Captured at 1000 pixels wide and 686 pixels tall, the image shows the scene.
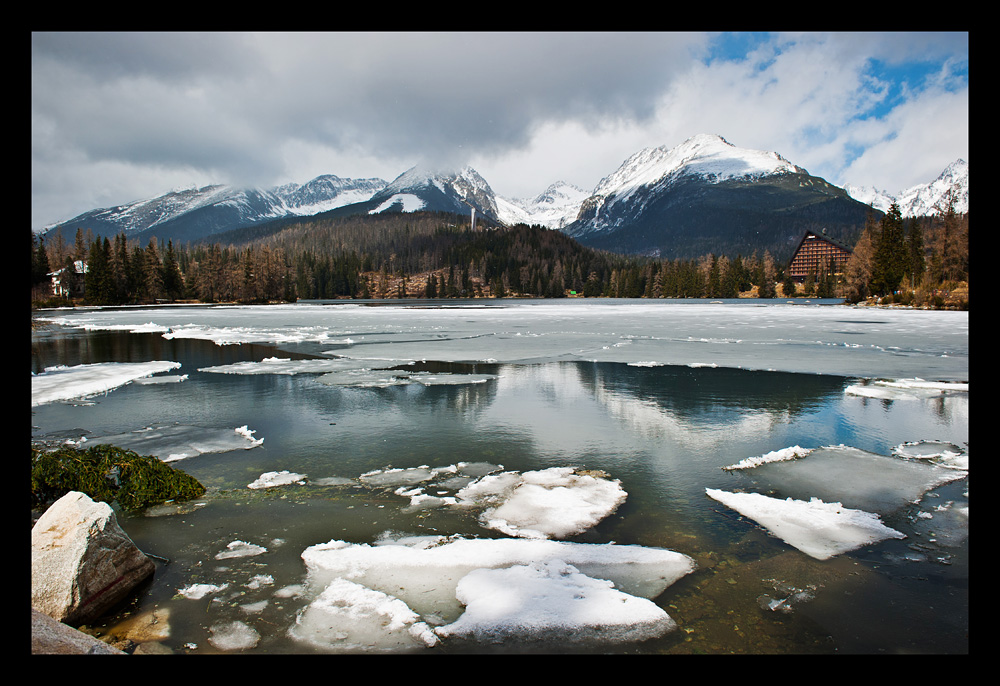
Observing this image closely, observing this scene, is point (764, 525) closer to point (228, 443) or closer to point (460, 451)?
point (460, 451)

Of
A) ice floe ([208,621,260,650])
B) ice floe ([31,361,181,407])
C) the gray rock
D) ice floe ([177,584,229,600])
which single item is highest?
ice floe ([31,361,181,407])

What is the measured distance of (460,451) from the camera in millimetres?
8758

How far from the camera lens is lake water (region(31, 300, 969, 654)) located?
4301 mm

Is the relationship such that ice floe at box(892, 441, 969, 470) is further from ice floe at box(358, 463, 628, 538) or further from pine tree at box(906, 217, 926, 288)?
pine tree at box(906, 217, 926, 288)

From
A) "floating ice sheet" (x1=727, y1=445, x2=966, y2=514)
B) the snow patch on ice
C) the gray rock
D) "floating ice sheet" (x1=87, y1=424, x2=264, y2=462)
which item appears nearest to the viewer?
the gray rock

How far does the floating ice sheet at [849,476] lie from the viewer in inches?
266

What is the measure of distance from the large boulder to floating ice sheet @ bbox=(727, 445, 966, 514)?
7.16 meters

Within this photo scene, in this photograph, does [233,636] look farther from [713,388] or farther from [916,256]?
[916,256]

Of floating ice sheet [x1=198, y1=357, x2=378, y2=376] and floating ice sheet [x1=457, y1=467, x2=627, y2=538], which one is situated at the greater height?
floating ice sheet [x1=198, y1=357, x2=378, y2=376]

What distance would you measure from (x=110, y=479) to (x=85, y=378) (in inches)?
450

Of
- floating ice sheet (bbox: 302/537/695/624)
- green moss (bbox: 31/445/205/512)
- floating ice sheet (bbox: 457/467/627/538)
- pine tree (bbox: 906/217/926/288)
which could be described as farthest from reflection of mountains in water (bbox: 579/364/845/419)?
pine tree (bbox: 906/217/926/288)
